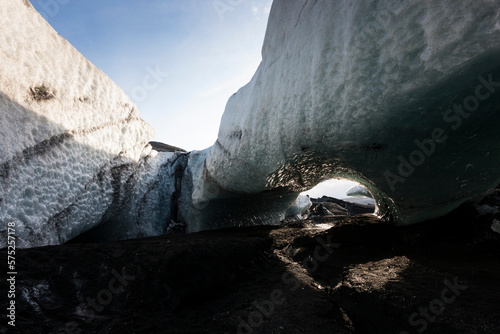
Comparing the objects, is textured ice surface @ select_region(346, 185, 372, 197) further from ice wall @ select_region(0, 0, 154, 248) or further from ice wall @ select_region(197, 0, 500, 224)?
ice wall @ select_region(0, 0, 154, 248)

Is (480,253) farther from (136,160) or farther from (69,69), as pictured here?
(69,69)

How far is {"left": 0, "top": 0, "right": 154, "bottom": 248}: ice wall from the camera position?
67.8 inches

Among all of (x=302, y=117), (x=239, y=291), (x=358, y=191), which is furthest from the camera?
(x=358, y=191)

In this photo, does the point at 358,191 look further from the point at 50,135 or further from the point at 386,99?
the point at 50,135

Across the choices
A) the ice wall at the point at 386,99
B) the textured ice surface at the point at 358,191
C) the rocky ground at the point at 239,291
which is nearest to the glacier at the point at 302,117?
the ice wall at the point at 386,99

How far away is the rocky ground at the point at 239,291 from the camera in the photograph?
3.27 ft

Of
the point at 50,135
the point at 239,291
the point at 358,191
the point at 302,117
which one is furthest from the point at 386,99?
the point at 358,191

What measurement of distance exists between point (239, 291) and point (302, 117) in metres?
1.31

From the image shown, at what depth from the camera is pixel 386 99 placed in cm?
142

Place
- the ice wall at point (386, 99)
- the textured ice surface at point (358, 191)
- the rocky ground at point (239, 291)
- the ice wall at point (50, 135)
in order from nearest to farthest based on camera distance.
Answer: the rocky ground at point (239, 291) < the ice wall at point (386, 99) < the ice wall at point (50, 135) < the textured ice surface at point (358, 191)

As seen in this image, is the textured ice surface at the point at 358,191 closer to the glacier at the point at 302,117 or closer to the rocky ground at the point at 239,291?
the glacier at the point at 302,117

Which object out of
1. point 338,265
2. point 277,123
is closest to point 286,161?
point 277,123

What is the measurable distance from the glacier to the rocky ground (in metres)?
0.70

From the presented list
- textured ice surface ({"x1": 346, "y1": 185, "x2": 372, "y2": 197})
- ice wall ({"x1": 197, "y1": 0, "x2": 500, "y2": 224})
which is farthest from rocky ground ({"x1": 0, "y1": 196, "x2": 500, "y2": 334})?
textured ice surface ({"x1": 346, "y1": 185, "x2": 372, "y2": 197})
